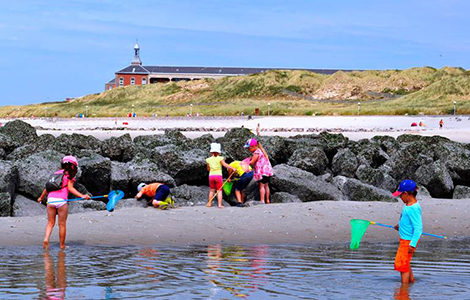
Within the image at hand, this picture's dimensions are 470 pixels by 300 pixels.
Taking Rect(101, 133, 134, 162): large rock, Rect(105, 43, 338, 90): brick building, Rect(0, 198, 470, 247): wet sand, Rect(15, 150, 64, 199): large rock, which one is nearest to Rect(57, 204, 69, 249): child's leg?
Rect(0, 198, 470, 247): wet sand

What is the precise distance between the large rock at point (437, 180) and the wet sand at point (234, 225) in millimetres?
3025

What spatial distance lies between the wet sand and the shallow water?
0.57 metres

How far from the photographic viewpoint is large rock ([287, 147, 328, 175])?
1778 centimetres

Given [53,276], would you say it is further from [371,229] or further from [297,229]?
[371,229]

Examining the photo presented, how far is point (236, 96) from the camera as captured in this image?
10075 cm

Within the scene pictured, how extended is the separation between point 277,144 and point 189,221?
7.90 metres

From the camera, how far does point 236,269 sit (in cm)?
903

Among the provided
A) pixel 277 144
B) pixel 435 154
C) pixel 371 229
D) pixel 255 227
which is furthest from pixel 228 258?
pixel 435 154

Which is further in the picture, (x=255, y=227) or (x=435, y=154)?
(x=435, y=154)

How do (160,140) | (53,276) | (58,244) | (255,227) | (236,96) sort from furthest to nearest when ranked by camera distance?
1. (236,96)
2. (160,140)
3. (255,227)
4. (58,244)
5. (53,276)

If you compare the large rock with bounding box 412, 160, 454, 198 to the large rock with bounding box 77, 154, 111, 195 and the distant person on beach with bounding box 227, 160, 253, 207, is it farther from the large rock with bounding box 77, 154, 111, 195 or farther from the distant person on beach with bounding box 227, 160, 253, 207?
the large rock with bounding box 77, 154, 111, 195

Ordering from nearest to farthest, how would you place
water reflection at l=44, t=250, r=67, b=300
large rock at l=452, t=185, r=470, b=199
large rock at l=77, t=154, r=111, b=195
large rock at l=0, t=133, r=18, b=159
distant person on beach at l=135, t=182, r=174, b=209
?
water reflection at l=44, t=250, r=67, b=300
distant person on beach at l=135, t=182, r=174, b=209
large rock at l=77, t=154, r=111, b=195
large rock at l=452, t=185, r=470, b=199
large rock at l=0, t=133, r=18, b=159

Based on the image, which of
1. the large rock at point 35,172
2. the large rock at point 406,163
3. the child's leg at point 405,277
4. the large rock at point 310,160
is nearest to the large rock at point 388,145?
the large rock at point 406,163

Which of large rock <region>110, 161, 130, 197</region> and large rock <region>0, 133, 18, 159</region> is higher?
large rock <region>0, 133, 18, 159</region>
